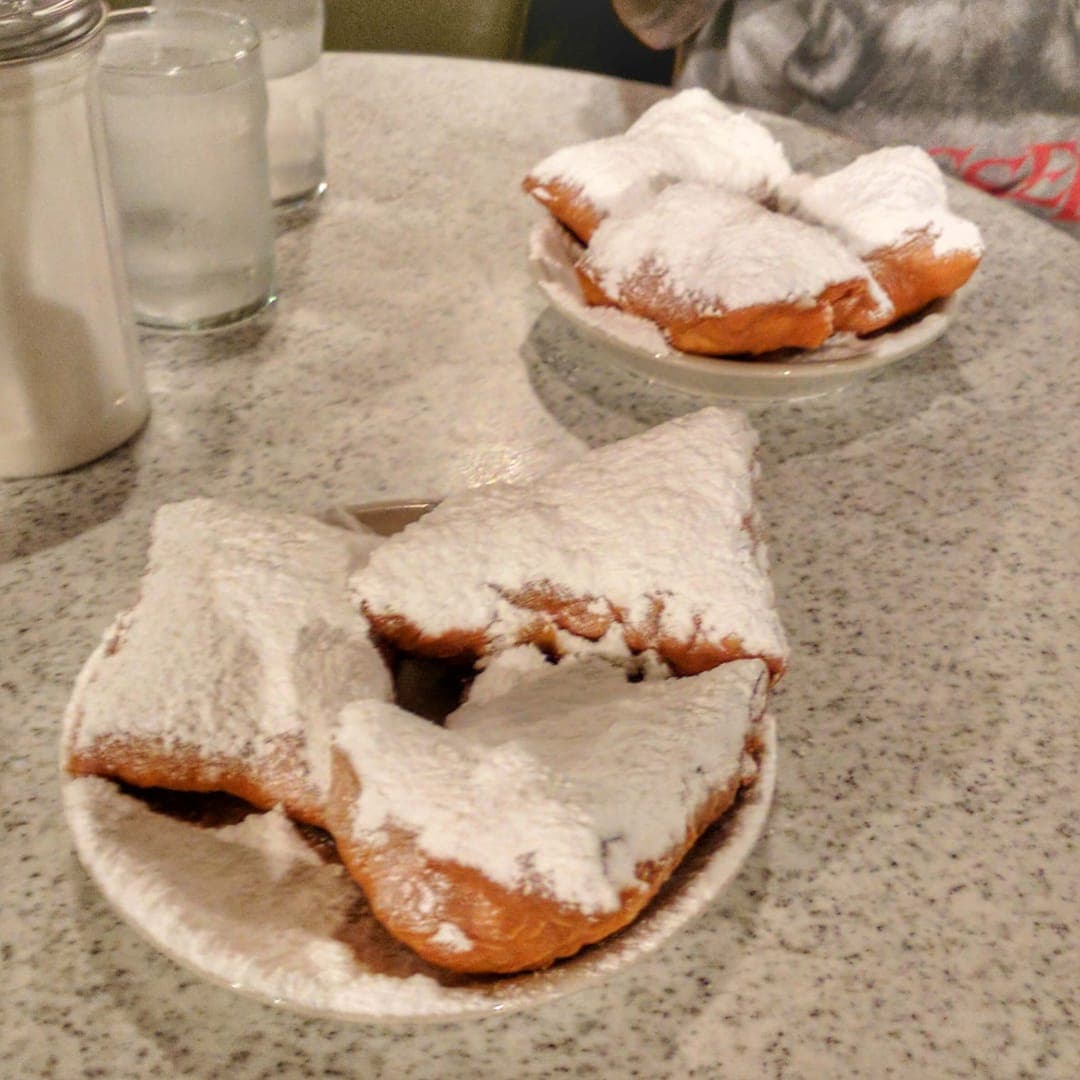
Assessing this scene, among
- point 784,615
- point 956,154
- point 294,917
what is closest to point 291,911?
point 294,917

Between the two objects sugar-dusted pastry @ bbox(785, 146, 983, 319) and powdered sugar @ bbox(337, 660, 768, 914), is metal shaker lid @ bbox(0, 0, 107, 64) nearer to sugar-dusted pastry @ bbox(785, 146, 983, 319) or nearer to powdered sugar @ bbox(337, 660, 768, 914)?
powdered sugar @ bbox(337, 660, 768, 914)

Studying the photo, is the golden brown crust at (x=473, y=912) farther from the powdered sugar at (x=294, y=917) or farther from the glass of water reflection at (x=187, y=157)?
the glass of water reflection at (x=187, y=157)

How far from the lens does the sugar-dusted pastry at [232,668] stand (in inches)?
17.8

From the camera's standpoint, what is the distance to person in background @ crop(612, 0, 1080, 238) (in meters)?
1.22

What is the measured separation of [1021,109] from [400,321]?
778 mm

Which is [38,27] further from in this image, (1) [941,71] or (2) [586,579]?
(1) [941,71]

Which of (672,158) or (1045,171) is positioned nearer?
(672,158)

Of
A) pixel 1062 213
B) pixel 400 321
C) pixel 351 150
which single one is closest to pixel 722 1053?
pixel 400 321

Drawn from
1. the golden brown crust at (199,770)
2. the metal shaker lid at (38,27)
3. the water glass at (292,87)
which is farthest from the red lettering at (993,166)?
the golden brown crust at (199,770)

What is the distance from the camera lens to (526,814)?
1.33ft

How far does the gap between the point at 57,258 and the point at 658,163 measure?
0.47m

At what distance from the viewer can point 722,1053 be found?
0.46 m

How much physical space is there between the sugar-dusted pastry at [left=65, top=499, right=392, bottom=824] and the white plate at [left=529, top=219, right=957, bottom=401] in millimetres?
308

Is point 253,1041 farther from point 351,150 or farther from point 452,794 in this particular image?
point 351,150
